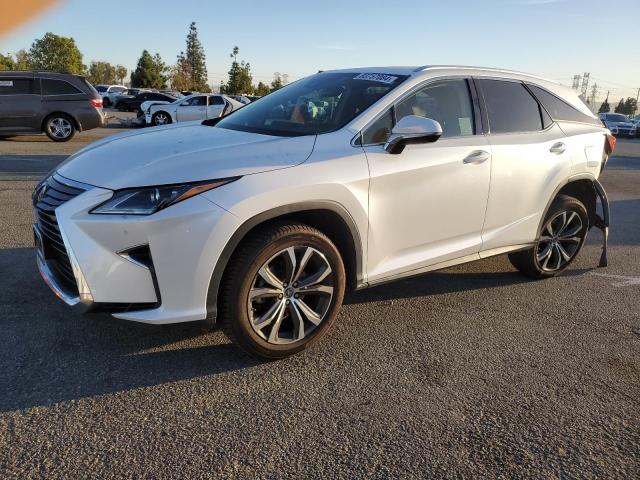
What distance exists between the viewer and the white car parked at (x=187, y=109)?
69.4ft

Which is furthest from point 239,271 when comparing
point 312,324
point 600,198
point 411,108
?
point 600,198

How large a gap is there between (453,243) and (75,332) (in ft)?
8.61

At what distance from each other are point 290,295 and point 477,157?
1.74 metres

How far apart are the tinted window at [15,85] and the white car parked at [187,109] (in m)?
7.76

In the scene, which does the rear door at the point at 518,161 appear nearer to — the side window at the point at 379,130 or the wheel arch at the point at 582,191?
the wheel arch at the point at 582,191

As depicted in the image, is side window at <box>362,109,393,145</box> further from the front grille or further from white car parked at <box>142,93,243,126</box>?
white car parked at <box>142,93,243,126</box>

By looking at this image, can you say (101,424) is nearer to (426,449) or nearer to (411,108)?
(426,449)

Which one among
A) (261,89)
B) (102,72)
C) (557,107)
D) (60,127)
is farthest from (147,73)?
(557,107)

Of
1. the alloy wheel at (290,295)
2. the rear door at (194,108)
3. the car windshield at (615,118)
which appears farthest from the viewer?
the car windshield at (615,118)

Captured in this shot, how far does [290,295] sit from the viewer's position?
3.04 metres

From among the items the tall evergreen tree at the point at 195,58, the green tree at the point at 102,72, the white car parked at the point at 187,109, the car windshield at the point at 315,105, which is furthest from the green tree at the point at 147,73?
the car windshield at the point at 315,105

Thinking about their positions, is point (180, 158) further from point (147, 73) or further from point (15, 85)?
point (147, 73)

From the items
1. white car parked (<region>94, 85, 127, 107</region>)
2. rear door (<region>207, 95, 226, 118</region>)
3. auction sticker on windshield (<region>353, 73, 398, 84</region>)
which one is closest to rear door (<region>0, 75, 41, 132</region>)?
rear door (<region>207, 95, 226, 118</region>)

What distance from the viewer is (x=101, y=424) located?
97.0 inches
